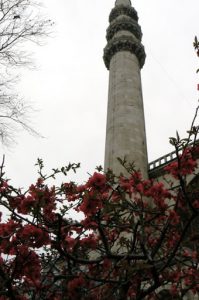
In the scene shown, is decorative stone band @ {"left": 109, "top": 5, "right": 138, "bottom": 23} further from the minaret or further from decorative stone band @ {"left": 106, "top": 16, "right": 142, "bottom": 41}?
decorative stone band @ {"left": 106, "top": 16, "right": 142, "bottom": 41}

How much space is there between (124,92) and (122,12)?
1019 cm

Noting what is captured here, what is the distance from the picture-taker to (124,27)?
28938 millimetres

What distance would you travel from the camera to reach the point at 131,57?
1051 inches

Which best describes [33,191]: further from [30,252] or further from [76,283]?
[76,283]

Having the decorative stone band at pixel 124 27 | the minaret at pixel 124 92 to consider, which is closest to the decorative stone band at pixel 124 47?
the minaret at pixel 124 92

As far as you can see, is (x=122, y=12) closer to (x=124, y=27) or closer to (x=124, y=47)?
(x=124, y=27)

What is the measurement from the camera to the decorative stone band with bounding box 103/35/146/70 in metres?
27.2

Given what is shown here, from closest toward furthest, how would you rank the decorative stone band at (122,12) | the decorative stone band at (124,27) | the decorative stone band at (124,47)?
the decorative stone band at (124,47) → the decorative stone band at (124,27) → the decorative stone band at (122,12)

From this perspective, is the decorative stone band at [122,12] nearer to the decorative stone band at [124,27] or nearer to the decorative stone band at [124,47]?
the decorative stone band at [124,27]

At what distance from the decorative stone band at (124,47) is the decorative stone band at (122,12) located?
4.21 meters

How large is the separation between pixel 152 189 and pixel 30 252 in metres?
2.26

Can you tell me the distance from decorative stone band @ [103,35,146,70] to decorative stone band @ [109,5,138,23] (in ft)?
13.8

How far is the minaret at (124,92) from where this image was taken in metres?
20.8

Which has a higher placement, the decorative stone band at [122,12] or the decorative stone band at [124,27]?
the decorative stone band at [122,12]
